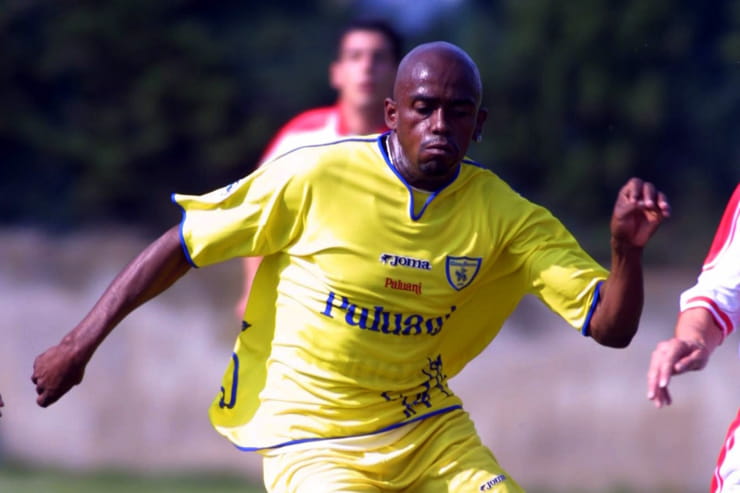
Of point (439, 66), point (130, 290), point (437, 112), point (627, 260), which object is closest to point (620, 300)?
point (627, 260)

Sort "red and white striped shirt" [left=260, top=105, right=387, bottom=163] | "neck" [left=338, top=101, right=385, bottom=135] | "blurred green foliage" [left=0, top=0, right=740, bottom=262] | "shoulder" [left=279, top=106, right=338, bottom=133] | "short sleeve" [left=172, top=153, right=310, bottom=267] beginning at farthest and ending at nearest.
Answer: "blurred green foliage" [left=0, top=0, right=740, bottom=262], "shoulder" [left=279, top=106, right=338, bottom=133], "red and white striped shirt" [left=260, top=105, right=387, bottom=163], "neck" [left=338, top=101, right=385, bottom=135], "short sleeve" [left=172, top=153, right=310, bottom=267]

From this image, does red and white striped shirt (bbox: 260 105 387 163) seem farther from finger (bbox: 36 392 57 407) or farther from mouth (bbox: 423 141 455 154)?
finger (bbox: 36 392 57 407)

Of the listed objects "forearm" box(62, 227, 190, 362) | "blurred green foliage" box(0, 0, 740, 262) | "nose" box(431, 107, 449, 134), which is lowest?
"forearm" box(62, 227, 190, 362)

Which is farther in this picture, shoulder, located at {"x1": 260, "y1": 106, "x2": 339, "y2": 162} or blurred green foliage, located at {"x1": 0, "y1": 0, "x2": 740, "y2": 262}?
blurred green foliage, located at {"x1": 0, "y1": 0, "x2": 740, "y2": 262}

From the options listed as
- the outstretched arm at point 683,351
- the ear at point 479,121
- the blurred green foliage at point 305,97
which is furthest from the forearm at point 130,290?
the blurred green foliage at point 305,97

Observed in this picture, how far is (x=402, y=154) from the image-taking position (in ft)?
13.4

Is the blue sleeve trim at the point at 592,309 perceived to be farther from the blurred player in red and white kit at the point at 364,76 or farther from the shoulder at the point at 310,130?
the shoulder at the point at 310,130

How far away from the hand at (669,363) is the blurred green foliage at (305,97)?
583cm

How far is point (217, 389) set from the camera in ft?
30.2

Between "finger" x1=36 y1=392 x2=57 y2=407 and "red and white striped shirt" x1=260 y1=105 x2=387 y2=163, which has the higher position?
"red and white striped shirt" x1=260 y1=105 x2=387 y2=163

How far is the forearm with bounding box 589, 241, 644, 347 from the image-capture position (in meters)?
3.74

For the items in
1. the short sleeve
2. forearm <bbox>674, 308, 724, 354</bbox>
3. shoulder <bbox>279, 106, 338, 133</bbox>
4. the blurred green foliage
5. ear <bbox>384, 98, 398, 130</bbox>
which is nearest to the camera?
forearm <bbox>674, 308, 724, 354</bbox>

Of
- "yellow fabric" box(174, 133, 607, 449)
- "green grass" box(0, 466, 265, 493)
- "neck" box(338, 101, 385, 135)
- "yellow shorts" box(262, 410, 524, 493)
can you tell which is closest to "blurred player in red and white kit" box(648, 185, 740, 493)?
"yellow fabric" box(174, 133, 607, 449)

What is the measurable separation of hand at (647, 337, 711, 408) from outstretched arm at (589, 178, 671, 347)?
1.12ft
